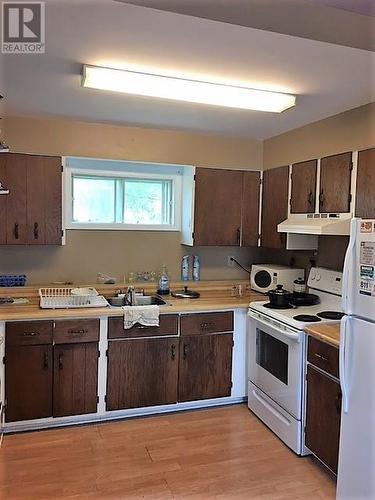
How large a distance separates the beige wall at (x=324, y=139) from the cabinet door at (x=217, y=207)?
1.39 feet

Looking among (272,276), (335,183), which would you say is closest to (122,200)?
(272,276)

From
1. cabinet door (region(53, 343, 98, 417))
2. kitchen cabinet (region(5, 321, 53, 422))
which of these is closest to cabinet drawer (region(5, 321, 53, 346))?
kitchen cabinet (region(5, 321, 53, 422))

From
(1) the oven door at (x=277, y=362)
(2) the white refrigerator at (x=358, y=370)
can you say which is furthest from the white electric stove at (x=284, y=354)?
(2) the white refrigerator at (x=358, y=370)

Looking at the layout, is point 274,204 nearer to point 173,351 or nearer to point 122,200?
point 122,200

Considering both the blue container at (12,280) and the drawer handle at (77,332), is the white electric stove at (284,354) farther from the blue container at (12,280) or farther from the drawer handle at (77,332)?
the blue container at (12,280)

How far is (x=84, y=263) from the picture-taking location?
3.76 metres

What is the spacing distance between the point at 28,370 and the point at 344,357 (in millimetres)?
2132

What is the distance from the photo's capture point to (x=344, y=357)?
7.03 ft

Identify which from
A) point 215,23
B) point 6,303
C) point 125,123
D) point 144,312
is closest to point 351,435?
point 144,312

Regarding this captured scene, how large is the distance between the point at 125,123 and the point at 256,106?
4.13 feet

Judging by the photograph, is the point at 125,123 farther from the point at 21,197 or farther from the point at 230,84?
the point at 230,84

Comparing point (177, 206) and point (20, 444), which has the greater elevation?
point (177, 206)

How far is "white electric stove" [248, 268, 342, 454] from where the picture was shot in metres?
2.74

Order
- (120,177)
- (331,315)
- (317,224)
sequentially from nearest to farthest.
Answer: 1. (331,315)
2. (317,224)
3. (120,177)
